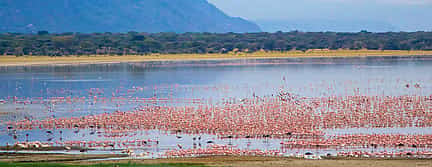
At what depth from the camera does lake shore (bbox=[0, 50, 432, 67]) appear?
337 ft

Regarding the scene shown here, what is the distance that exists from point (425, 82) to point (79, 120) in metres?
29.8

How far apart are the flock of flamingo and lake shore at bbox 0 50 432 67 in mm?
60172

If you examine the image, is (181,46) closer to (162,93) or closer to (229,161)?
(162,93)

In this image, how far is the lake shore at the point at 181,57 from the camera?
102812 mm

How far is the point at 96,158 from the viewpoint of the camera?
23.6 metres

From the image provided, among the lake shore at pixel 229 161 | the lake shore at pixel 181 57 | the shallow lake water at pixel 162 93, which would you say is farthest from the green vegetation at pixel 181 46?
the lake shore at pixel 229 161

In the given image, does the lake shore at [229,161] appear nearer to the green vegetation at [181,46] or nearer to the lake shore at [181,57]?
the lake shore at [181,57]

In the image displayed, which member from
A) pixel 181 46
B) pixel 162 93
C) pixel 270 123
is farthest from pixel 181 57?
pixel 270 123

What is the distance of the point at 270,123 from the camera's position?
3072cm

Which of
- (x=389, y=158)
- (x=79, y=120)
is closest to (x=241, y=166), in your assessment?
(x=389, y=158)

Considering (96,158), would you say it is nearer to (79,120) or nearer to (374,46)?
(79,120)

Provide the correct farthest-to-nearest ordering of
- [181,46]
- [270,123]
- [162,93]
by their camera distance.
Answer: [181,46] → [162,93] → [270,123]

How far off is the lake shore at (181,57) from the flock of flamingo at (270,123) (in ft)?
197

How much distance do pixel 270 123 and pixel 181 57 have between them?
287 ft
